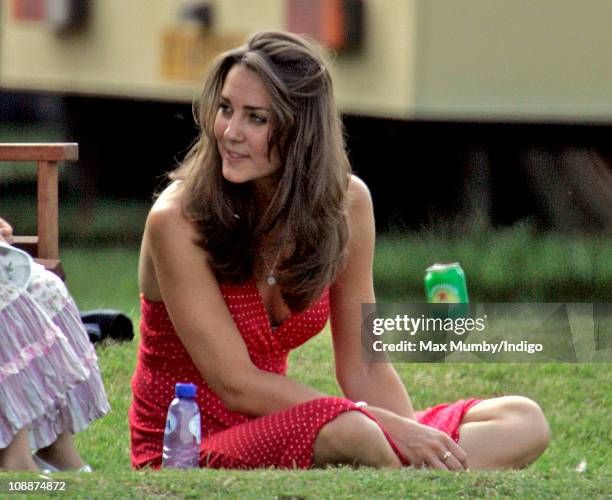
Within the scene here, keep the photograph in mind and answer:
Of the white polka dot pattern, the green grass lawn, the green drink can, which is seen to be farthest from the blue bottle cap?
the green drink can

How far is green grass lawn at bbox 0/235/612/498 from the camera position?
362 centimetres

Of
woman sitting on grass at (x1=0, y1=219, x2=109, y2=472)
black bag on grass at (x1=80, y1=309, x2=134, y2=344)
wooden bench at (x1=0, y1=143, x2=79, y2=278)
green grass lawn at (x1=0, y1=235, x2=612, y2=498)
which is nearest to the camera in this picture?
green grass lawn at (x1=0, y1=235, x2=612, y2=498)

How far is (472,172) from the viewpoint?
8.45 metres

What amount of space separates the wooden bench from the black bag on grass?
3.27 feet

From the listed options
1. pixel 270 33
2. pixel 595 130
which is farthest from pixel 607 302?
pixel 270 33

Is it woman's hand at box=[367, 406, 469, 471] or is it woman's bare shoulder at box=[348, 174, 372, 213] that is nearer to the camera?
woman's hand at box=[367, 406, 469, 471]

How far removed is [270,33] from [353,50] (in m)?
3.95

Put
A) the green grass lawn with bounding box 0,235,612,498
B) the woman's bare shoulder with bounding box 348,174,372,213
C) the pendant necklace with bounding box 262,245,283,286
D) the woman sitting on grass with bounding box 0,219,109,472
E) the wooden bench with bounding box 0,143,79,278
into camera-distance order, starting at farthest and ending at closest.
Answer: the wooden bench with bounding box 0,143,79,278 → the woman's bare shoulder with bounding box 348,174,372,213 → the pendant necklace with bounding box 262,245,283,286 → the woman sitting on grass with bounding box 0,219,109,472 → the green grass lawn with bounding box 0,235,612,498

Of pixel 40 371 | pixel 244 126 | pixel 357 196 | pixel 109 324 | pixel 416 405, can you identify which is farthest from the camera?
pixel 109 324

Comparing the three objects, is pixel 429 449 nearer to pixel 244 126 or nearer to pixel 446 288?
pixel 244 126

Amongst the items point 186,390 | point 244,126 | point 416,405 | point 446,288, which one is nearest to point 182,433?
point 186,390

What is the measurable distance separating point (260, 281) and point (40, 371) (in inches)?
24.0

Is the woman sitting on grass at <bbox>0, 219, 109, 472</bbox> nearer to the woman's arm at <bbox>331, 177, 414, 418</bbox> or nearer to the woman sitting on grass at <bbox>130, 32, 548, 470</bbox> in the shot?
the woman sitting on grass at <bbox>130, 32, 548, 470</bbox>

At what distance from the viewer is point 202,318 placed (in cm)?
408
